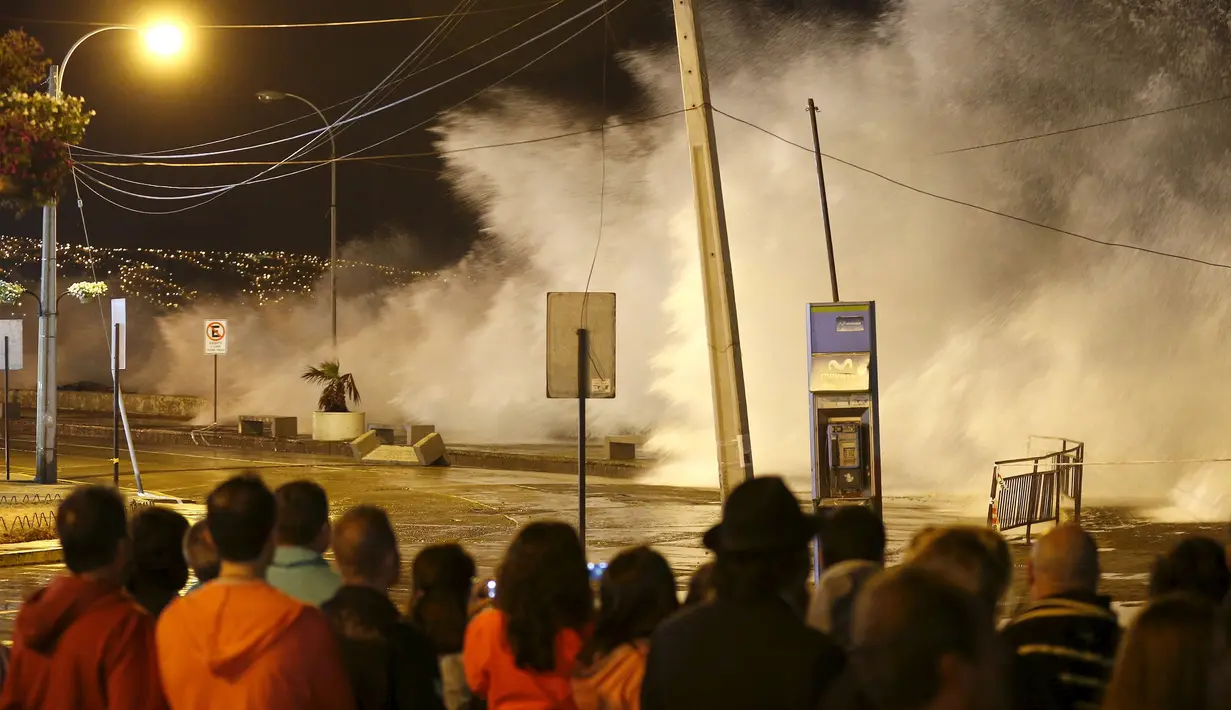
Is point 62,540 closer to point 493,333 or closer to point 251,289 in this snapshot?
point 493,333

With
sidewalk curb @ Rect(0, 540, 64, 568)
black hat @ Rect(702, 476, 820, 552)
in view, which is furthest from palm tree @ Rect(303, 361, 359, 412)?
black hat @ Rect(702, 476, 820, 552)

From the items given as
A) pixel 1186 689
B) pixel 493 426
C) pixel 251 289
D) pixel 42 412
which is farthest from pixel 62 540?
pixel 251 289

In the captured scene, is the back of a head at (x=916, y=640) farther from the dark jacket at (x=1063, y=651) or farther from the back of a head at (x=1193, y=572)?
the back of a head at (x=1193, y=572)

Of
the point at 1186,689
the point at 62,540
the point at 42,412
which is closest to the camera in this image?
the point at 1186,689

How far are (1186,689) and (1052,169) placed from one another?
99.0 ft

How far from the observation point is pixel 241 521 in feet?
10.8

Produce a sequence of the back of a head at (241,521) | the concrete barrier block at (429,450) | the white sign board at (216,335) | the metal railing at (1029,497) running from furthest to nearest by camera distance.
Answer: the white sign board at (216,335) → the concrete barrier block at (429,450) → the metal railing at (1029,497) → the back of a head at (241,521)

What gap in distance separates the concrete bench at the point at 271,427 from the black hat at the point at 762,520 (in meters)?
31.6

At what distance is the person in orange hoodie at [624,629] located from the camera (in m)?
3.58

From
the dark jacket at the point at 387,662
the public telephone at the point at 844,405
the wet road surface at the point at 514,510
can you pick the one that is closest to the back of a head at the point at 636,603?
the dark jacket at the point at 387,662

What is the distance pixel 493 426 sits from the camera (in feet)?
135

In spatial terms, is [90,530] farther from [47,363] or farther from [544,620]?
[47,363]

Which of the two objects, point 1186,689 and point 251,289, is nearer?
point 1186,689

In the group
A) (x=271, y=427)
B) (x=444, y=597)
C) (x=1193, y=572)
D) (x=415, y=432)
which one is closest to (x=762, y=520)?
(x=444, y=597)
